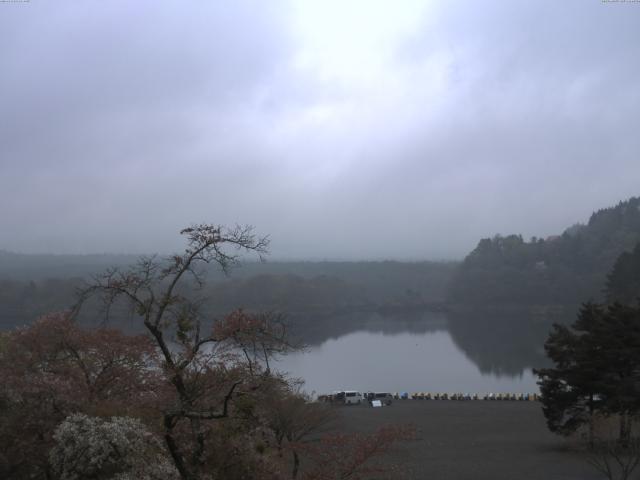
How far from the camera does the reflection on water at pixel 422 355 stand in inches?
890

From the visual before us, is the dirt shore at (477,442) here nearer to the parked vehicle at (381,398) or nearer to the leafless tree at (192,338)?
the parked vehicle at (381,398)

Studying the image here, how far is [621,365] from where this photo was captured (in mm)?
10375

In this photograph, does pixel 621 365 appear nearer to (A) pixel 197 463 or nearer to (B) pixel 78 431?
(A) pixel 197 463

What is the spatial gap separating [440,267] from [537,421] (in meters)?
71.0

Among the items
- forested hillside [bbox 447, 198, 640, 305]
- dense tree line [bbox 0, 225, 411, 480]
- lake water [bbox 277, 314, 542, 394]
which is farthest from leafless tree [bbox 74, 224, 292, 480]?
forested hillside [bbox 447, 198, 640, 305]

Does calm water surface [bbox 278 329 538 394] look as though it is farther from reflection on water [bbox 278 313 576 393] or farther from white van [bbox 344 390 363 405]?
white van [bbox 344 390 363 405]

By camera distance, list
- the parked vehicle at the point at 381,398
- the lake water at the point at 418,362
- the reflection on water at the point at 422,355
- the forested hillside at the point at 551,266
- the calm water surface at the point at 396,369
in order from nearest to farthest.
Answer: the parked vehicle at the point at 381,398 < the calm water surface at the point at 396,369 < the lake water at the point at 418,362 < the reflection on water at the point at 422,355 < the forested hillside at the point at 551,266

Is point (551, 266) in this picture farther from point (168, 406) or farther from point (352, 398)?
point (168, 406)

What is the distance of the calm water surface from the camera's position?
21875 mm

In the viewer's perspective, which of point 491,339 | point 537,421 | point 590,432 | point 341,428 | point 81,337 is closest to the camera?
point 81,337

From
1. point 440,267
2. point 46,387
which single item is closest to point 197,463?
point 46,387

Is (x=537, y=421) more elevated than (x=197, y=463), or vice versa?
(x=197, y=463)

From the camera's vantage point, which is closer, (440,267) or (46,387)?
(46,387)

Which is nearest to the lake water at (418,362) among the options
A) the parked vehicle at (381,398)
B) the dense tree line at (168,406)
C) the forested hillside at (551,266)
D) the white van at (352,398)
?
the white van at (352,398)
